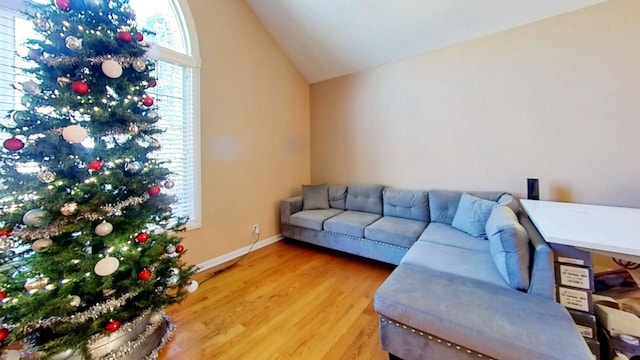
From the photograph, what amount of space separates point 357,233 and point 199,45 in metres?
2.67

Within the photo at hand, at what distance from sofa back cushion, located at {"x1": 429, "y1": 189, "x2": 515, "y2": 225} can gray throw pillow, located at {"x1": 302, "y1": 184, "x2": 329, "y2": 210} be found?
1430 millimetres

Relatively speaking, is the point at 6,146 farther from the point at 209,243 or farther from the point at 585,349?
the point at 585,349

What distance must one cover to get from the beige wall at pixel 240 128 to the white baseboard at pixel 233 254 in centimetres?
5

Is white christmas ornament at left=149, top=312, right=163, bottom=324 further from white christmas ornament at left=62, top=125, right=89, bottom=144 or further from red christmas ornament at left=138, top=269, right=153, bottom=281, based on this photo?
white christmas ornament at left=62, top=125, right=89, bottom=144

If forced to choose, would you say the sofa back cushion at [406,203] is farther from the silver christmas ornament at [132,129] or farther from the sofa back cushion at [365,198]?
the silver christmas ornament at [132,129]

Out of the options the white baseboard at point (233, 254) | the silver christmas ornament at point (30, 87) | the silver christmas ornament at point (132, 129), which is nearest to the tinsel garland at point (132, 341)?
the white baseboard at point (233, 254)

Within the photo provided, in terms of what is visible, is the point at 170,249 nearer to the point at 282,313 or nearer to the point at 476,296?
the point at 282,313

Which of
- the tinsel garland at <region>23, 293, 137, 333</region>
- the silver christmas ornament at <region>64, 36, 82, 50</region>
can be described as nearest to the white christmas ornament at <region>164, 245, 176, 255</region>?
the tinsel garland at <region>23, 293, 137, 333</region>

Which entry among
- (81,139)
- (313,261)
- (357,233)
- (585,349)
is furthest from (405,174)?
(81,139)

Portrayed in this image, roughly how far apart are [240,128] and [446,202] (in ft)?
8.61

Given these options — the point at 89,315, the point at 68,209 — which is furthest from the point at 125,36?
the point at 89,315

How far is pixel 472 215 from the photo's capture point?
2320 millimetres

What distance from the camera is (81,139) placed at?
47.5 inches

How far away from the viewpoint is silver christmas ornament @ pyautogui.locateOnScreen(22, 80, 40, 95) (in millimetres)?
1136
